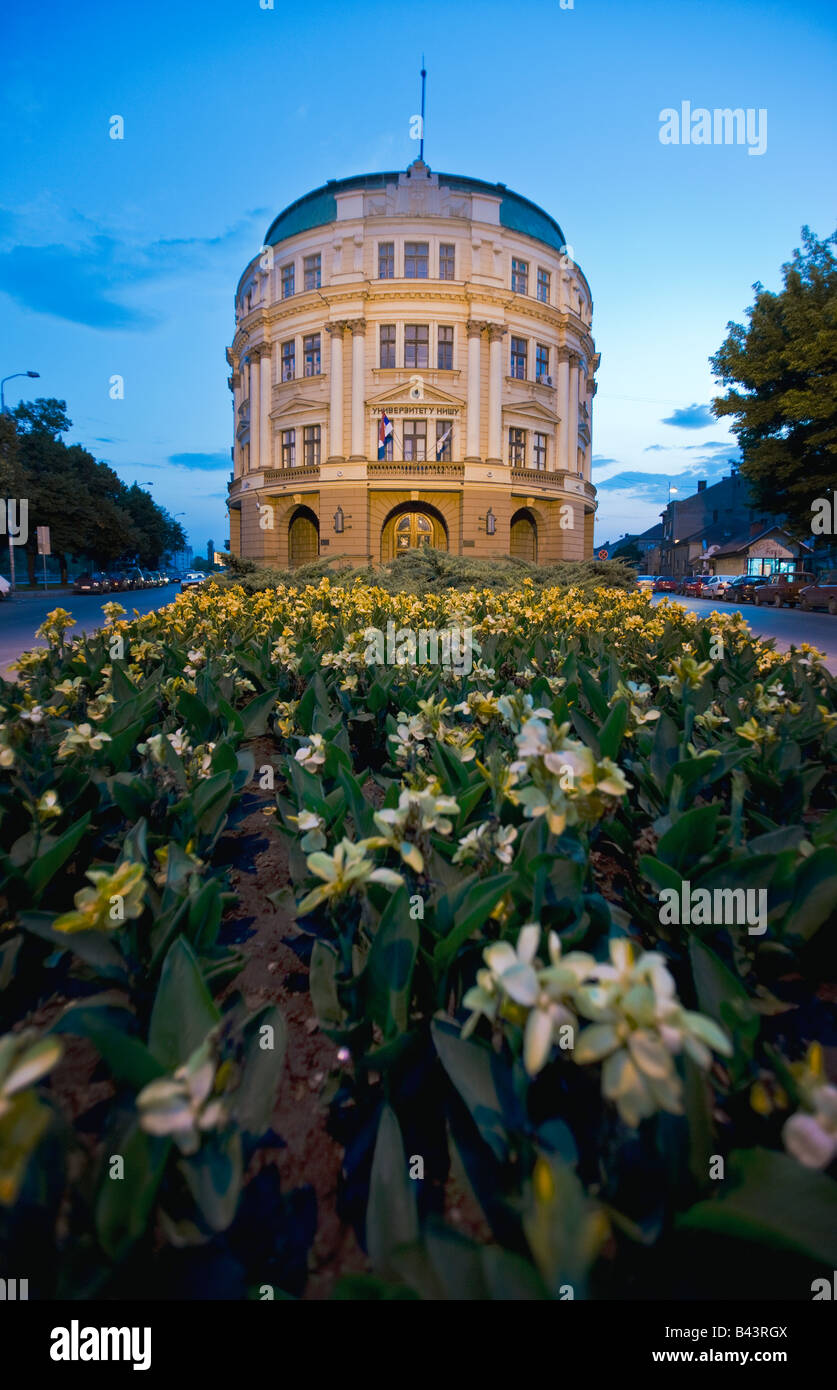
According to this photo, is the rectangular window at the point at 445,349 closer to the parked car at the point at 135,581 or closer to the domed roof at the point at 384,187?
the domed roof at the point at 384,187

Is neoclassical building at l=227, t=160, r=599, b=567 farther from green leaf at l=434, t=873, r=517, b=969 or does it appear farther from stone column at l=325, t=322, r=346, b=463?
green leaf at l=434, t=873, r=517, b=969

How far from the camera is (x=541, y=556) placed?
34.4 meters

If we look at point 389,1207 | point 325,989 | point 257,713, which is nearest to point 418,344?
point 257,713

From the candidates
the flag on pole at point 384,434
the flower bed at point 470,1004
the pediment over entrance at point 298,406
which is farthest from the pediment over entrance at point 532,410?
the flower bed at point 470,1004

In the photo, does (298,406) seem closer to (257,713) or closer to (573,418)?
(573,418)

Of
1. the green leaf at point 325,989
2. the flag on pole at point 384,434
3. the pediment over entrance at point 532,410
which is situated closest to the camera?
the green leaf at point 325,989

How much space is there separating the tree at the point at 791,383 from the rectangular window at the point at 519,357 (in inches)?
385

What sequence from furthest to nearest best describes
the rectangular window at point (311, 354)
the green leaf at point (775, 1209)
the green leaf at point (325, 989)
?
the rectangular window at point (311, 354) < the green leaf at point (325, 989) < the green leaf at point (775, 1209)

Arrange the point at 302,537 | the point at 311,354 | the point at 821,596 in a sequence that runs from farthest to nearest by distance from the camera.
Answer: the point at 302,537 < the point at 311,354 < the point at 821,596

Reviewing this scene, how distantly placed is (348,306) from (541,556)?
15719 mm

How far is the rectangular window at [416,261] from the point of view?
3062 cm

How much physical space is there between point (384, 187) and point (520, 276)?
793cm

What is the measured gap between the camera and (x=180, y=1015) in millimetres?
1359

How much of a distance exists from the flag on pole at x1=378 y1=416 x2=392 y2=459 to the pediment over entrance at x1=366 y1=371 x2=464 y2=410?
100 centimetres
